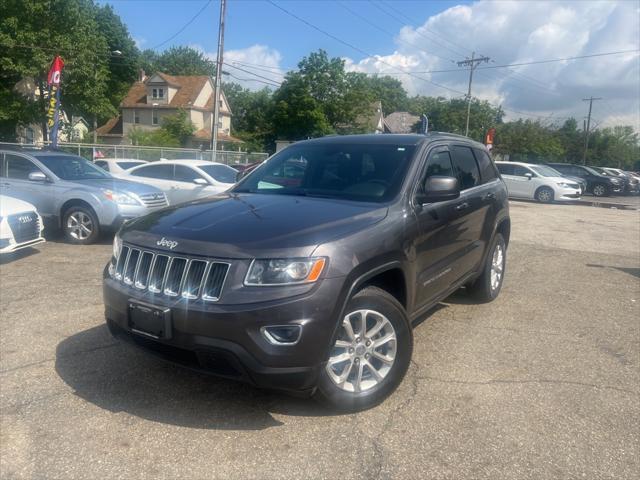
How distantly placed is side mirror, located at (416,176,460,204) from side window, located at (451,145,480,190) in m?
1.09

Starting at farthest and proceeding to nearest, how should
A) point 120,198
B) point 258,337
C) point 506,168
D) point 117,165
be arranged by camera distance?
1. point 506,168
2. point 117,165
3. point 120,198
4. point 258,337

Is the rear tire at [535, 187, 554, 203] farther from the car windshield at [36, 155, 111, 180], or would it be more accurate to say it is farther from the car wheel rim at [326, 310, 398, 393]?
the car wheel rim at [326, 310, 398, 393]

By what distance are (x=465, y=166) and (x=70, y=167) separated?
724 centimetres

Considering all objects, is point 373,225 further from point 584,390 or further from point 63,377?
point 63,377

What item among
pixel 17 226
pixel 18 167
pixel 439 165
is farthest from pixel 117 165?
pixel 439 165

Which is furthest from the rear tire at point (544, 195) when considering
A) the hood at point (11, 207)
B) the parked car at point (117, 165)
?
the hood at point (11, 207)

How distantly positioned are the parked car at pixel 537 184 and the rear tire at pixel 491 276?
16.5m

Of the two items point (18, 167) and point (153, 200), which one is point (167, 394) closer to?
point (153, 200)

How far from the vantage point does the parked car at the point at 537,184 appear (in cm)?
2177

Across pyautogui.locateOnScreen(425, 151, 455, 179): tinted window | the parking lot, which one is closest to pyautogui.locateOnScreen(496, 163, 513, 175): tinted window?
the parking lot

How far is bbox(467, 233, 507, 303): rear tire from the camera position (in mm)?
5758

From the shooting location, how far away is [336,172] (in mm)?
4430

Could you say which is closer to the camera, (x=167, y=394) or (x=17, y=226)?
(x=167, y=394)

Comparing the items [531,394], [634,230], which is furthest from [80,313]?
[634,230]
